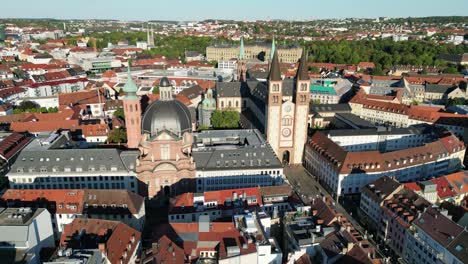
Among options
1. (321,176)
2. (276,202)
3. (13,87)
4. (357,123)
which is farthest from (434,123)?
(13,87)

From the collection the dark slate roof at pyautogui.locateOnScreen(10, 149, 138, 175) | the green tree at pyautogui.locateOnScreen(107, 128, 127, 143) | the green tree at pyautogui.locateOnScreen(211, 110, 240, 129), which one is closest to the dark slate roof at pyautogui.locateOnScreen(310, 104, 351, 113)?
the green tree at pyautogui.locateOnScreen(211, 110, 240, 129)

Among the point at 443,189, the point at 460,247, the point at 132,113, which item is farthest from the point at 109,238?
the point at 443,189

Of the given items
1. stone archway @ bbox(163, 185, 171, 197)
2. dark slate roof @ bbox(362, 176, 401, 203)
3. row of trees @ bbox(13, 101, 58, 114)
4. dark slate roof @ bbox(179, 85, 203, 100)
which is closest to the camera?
dark slate roof @ bbox(362, 176, 401, 203)

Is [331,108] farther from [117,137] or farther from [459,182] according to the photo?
[117,137]

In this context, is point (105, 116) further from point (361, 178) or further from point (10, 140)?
point (361, 178)

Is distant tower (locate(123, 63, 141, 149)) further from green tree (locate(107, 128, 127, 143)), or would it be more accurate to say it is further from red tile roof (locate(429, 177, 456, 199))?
red tile roof (locate(429, 177, 456, 199))

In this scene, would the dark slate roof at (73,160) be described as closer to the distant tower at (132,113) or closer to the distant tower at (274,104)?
the distant tower at (132,113)
